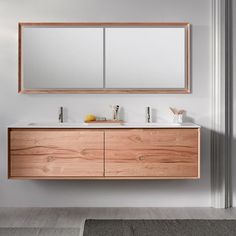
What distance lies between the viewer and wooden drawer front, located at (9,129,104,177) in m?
3.64

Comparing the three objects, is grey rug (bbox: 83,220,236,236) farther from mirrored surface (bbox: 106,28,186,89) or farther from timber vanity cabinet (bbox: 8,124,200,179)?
mirrored surface (bbox: 106,28,186,89)

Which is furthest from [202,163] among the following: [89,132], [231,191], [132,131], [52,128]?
[52,128]

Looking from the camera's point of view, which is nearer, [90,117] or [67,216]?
[67,216]

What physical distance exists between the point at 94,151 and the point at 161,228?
195cm

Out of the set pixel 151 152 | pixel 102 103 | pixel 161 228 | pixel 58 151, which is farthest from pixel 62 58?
pixel 161 228

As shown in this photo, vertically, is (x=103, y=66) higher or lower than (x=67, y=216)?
higher

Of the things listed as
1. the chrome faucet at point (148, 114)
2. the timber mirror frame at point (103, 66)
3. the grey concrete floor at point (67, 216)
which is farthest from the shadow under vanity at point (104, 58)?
the grey concrete floor at point (67, 216)

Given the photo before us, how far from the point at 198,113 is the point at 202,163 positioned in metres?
0.50

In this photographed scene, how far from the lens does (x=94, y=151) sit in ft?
12.0

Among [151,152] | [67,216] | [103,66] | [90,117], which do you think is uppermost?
[103,66]

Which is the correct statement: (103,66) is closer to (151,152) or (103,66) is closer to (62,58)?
(62,58)

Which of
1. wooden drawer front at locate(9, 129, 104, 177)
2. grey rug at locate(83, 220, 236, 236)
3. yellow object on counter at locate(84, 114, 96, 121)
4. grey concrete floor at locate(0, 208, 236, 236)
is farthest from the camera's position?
yellow object on counter at locate(84, 114, 96, 121)

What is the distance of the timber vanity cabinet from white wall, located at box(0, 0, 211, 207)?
1.50 feet

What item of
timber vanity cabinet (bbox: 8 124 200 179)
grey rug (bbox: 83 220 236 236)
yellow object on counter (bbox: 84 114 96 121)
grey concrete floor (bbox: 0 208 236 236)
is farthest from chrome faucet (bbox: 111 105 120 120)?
grey rug (bbox: 83 220 236 236)
